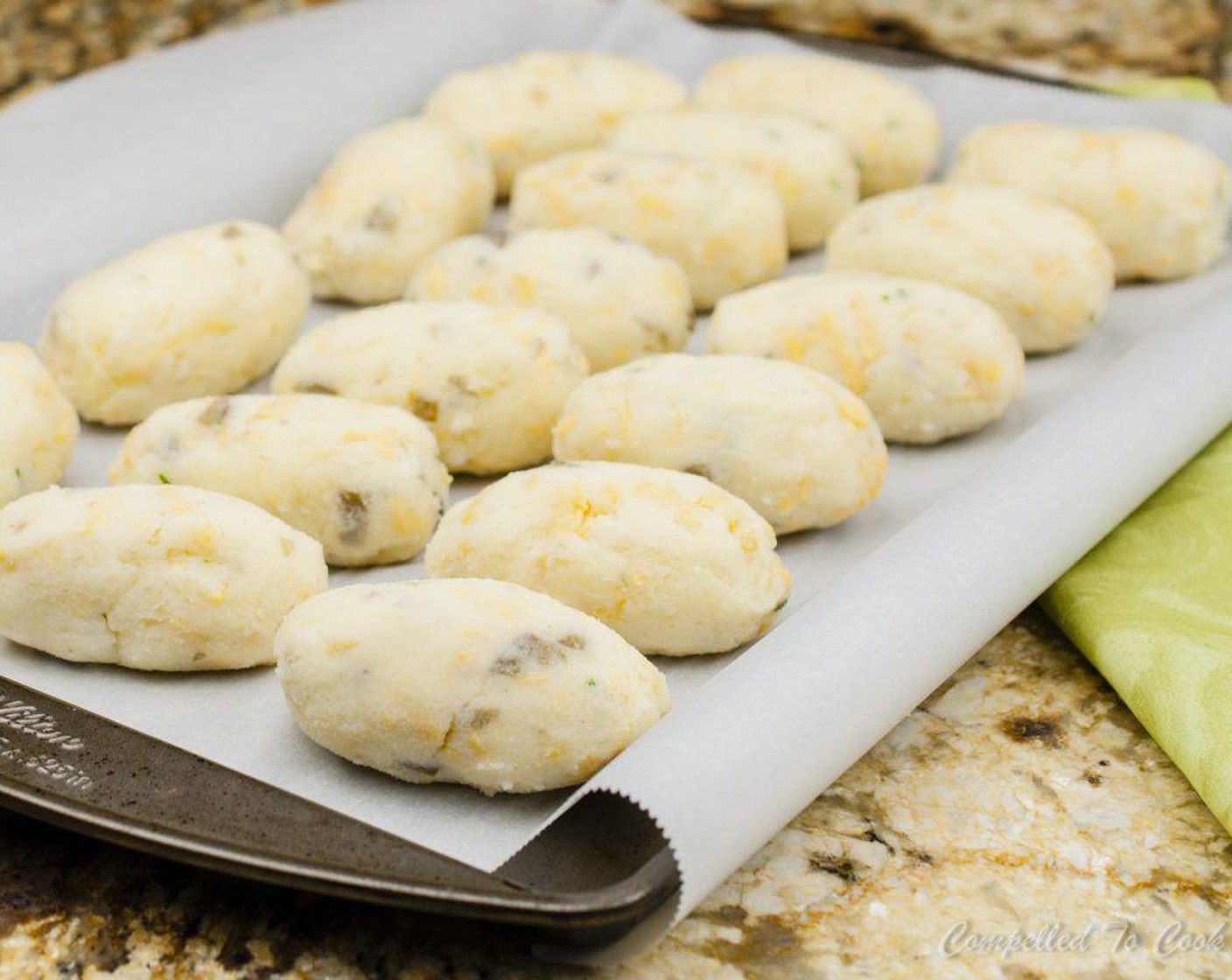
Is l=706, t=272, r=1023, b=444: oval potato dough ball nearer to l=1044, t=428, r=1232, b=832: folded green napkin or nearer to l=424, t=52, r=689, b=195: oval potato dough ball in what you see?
l=1044, t=428, r=1232, b=832: folded green napkin

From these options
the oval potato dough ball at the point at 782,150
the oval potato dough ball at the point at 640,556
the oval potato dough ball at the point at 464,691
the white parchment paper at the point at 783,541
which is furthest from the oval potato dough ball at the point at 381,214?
the oval potato dough ball at the point at 464,691

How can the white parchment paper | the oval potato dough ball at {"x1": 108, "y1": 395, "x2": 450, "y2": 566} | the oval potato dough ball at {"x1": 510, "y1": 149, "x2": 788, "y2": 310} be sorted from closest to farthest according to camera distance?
1. the white parchment paper
2. the oval potato dough ball at {"x1": 108, "y1": 395, "x2": 450, "y2": 566}
3. the oval potato dough ball at {"x1": 510, "y1": 149, "x2": 788, "y2": 310}

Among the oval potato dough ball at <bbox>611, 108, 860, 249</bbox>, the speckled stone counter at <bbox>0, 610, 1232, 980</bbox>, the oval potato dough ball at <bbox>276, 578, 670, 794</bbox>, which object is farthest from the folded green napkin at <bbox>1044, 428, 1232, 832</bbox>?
the oval potato dough ball at <bbox>611, 108, 860, 249</bbox>

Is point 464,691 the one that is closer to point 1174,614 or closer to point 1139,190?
point 1174,614

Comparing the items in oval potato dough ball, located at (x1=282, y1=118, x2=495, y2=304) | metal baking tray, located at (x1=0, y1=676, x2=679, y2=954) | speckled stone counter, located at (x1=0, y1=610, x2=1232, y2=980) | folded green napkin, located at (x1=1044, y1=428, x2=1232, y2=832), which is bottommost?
folded green napkin, located at (x1=1044, y1=428, x2=1232, y2=832)

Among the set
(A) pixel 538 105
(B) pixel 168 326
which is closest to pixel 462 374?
(B) pixel 168 326

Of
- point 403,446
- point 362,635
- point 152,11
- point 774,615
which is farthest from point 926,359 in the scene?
point 152,11

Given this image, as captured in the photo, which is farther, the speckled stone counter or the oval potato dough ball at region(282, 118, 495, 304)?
the oval potato dough ball at region(282, 118, 495, 304)
